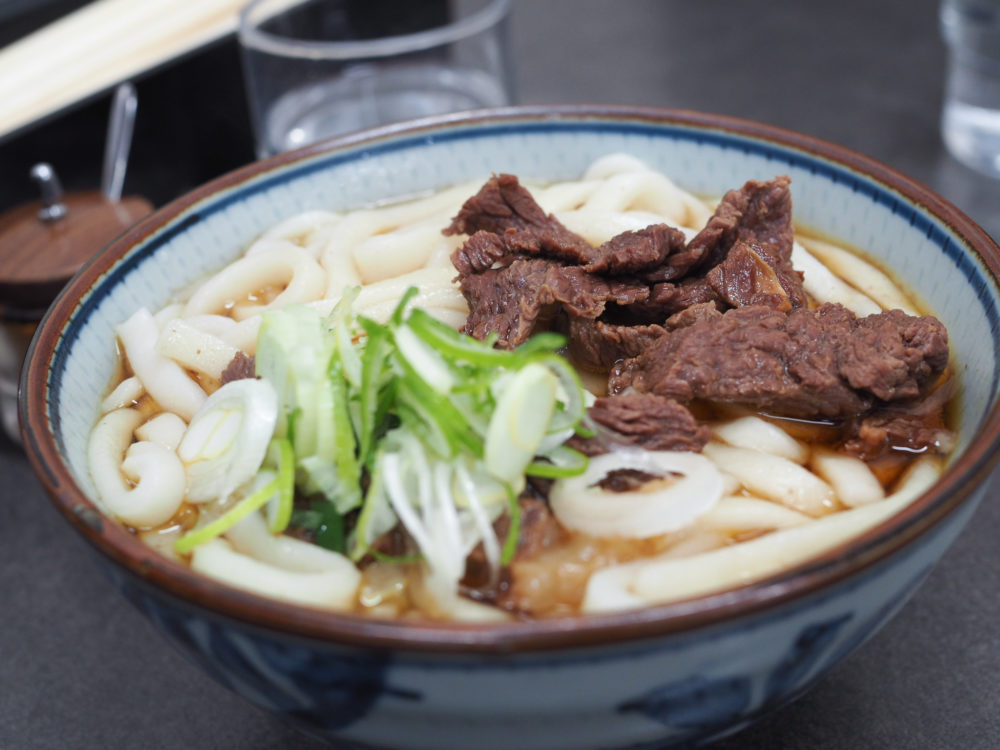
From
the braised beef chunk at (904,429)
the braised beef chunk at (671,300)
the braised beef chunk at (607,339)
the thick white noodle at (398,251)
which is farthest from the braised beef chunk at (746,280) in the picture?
the thick white noodle at (398,251)

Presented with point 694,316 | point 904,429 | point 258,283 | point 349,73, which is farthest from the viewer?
point 349,73

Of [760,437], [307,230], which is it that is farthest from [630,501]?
[307,230]

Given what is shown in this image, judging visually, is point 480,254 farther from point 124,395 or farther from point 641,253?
point 124,395

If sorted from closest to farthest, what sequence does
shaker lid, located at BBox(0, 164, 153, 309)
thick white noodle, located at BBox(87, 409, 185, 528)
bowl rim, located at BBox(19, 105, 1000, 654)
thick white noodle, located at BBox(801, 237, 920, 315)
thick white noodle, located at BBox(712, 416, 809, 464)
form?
bowl rim, located at BBox(19, 105, 1000, 654)
thick white noodle, located at BBox(87, 409, 185, 528)
thick white noodle, located at BBox(712, 416, 809, 464)
thick white noodle, located at BBox(801, 237, 920, 315)
shaker lid, located at BBox(0, 164, 153, 309)

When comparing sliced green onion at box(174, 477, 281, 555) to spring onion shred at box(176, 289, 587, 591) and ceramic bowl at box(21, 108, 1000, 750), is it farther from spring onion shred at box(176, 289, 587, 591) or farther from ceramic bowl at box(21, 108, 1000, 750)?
ceramic bowl at box(21, 108, 1000, 750)

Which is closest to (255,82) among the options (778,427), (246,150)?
(246,150)

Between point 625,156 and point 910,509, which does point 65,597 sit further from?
point 910,509

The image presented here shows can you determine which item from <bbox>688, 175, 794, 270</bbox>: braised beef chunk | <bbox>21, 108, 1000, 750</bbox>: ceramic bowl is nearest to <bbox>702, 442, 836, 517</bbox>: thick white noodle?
<bbox>21, 108, 1000, 750</bbox>: ceramic bowl
